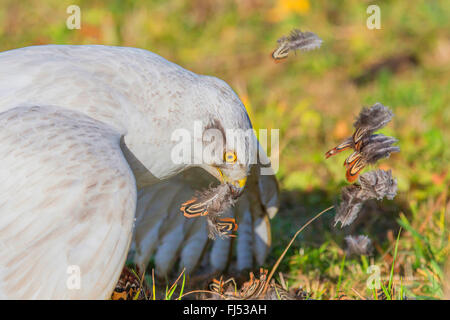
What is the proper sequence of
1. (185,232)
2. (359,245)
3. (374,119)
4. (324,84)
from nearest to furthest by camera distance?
(374,119) → (359,245) → (185,232) → (324,84)

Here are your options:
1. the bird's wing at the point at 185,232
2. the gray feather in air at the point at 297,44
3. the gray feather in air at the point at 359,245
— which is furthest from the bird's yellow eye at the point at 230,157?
the gray feather in air at the point at 359,245

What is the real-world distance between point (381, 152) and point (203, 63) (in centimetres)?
444

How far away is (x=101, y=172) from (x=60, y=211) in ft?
0.75

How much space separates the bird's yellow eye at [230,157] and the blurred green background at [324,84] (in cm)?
99

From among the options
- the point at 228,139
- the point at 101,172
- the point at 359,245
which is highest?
the point at 228,139

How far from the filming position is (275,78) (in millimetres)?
6730

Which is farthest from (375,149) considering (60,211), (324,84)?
(324,84)

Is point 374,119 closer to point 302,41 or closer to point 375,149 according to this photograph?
point 375,149

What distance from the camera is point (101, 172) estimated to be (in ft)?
7.75

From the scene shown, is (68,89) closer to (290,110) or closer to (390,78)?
(290,110)

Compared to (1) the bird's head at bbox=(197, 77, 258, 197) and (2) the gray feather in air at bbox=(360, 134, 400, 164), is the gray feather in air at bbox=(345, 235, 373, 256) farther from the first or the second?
(1) the bird's head at bbox=(197, 77, 258, 197)

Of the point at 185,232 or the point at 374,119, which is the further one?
the point at 185,232

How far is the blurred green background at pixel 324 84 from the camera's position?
3.85 metres

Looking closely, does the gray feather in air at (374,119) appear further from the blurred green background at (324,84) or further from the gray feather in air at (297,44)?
the blurred green background at (324,84)
